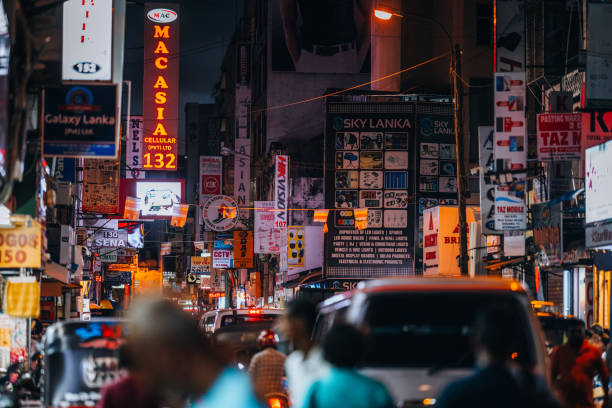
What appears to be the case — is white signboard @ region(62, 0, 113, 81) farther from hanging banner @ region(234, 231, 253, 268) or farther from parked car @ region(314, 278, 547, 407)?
hanging banner @ region(234, 231, 253, 268)

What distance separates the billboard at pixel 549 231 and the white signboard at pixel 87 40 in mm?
11561

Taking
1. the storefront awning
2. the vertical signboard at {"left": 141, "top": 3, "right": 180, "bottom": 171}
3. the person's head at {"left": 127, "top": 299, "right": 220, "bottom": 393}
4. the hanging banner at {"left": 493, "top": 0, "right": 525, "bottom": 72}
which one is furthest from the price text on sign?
the vertical signboard at {"left": 141, "top": 3, "right": 180, "bottom": 171}

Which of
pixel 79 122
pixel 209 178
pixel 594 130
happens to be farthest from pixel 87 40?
pixel 209 178

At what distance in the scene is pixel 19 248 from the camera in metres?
18.7

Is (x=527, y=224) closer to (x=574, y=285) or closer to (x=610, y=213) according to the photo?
(x=574, y=285)

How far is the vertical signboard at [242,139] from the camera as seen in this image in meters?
68.1

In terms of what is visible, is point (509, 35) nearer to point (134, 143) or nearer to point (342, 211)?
point (342, 211)

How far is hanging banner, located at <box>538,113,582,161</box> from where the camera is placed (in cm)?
2322

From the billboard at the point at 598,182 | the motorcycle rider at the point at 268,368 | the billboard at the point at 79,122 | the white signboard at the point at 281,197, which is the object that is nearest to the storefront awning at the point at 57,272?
the billboard at the point at 79,122

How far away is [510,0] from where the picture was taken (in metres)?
28.1

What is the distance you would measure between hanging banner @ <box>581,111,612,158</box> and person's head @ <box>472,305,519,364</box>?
18.6m

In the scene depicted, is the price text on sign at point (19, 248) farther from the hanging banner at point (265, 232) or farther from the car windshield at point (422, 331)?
the hanging banner at point (265, 232)

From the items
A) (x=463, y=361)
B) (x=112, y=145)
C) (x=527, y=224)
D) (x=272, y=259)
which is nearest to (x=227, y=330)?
(x=112, y=145)

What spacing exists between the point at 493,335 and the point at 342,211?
108 feet
